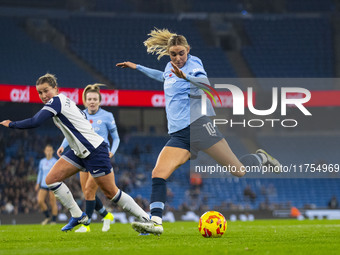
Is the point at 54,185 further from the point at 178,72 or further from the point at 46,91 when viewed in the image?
the point at 178,72

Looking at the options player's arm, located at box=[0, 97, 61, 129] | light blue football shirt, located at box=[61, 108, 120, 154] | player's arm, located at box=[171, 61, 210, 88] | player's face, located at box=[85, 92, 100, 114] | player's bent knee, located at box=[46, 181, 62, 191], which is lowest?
player's bent knee, located at box=[46, 181, 62, 191]

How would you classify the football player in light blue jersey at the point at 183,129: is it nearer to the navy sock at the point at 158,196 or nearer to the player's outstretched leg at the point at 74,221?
the navy sock at the point at 158,196

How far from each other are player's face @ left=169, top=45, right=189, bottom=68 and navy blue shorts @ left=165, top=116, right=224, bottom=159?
0.82m

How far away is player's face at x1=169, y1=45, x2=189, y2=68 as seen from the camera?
816 centimetres

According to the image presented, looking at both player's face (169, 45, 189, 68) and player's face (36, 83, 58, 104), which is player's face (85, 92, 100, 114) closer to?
player's face (36, 83, 58, 104)

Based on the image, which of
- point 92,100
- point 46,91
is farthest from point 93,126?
point 46,91

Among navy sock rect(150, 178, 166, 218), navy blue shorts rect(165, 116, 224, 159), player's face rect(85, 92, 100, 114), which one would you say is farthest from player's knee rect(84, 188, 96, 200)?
navy blue shorts rect(165, 116, 224, 159)

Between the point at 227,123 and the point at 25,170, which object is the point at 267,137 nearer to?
the point at 227,123

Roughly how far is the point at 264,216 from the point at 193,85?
17619 mm

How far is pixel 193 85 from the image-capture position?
8.19m

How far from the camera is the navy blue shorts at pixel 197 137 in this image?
809cm

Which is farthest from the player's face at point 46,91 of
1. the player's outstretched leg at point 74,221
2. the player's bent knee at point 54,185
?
the player's outstretched leg at point 74,221

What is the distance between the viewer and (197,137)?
8086 mm

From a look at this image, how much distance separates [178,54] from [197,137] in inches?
44.3
